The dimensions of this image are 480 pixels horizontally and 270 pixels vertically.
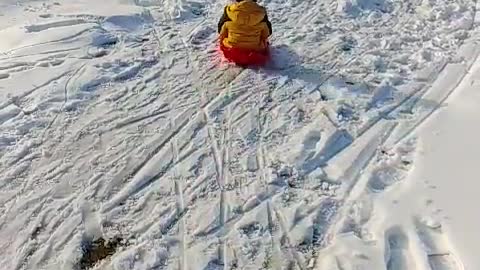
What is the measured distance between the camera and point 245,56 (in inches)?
247

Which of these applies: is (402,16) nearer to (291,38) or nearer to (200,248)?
(291,38)

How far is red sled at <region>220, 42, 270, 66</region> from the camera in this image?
6.28 metres

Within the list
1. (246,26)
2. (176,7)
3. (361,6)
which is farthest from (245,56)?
(361,6)

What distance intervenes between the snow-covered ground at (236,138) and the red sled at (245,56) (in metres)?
0.10

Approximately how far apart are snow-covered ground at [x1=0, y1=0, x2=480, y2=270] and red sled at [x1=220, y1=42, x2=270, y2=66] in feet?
0.33

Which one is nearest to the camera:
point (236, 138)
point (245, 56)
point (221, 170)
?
point (221, 170)

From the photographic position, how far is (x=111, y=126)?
548 centimetres

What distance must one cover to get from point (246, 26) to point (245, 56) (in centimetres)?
25

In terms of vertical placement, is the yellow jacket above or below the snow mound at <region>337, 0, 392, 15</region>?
above

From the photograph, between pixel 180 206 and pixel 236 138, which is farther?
pixel 236 138

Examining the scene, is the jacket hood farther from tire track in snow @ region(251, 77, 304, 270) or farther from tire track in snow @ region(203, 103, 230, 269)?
tire track in snow @ region(203, 103, 230, 269)

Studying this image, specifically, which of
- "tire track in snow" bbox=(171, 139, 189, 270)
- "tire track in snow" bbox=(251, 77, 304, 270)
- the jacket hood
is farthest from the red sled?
"tire track in snow" bbox=(171, 139, 189, 270)

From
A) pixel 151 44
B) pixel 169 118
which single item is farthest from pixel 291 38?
pixel 169 118

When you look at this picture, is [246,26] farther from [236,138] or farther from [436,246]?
[436,246]
